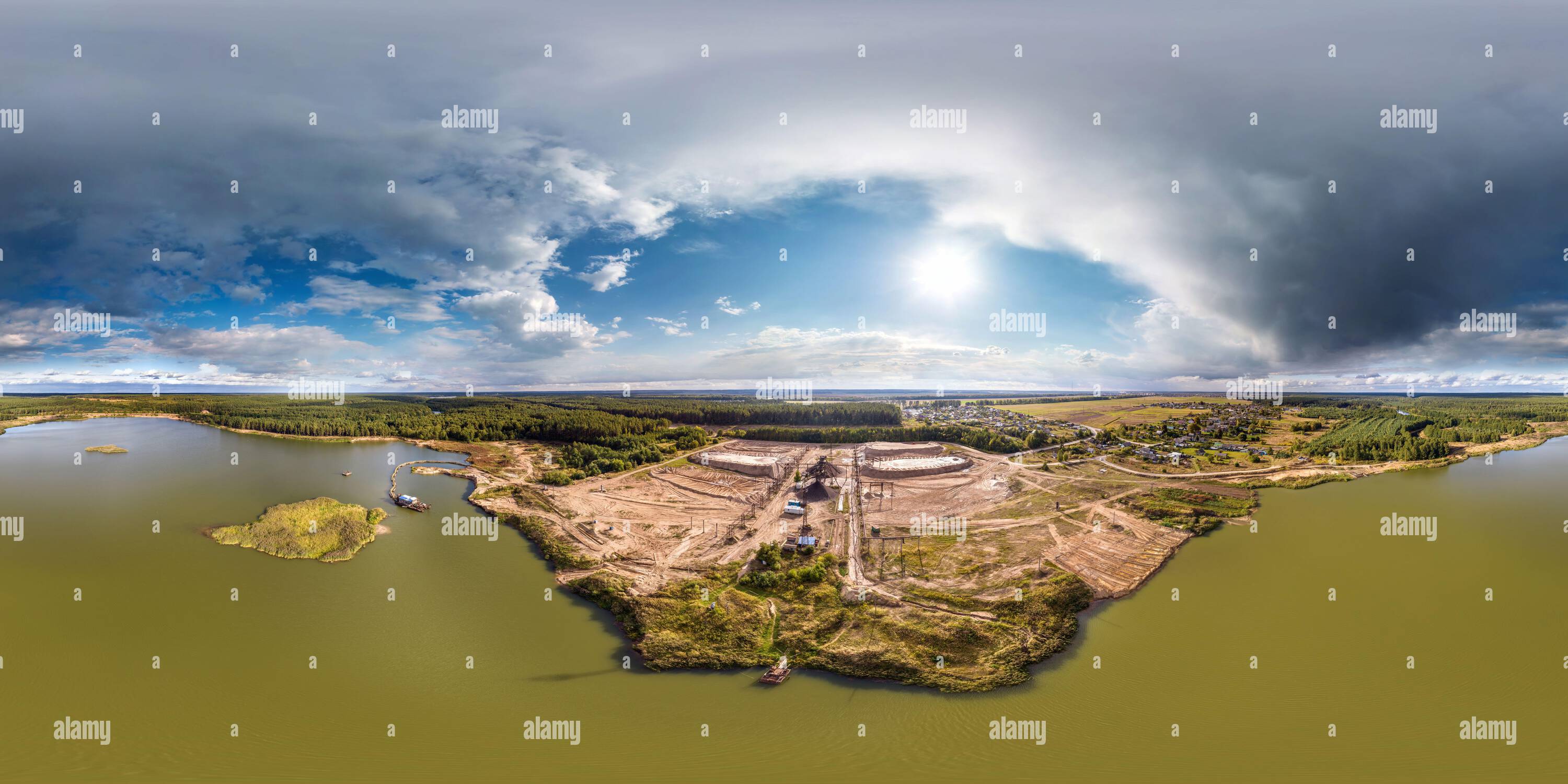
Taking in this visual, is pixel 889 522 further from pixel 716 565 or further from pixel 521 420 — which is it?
pixel 521 420

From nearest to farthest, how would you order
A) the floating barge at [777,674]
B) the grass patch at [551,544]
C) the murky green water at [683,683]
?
the murky green water at [683,683]
the floating barge at [777,674]
the grass patch at [551,544]

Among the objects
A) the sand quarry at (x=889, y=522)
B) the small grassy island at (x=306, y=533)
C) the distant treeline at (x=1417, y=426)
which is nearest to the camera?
the sand quarry at (x=889, y=522)

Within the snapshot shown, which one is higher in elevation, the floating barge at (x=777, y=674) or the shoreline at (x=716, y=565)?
the shoreline at (x=716, y=565)

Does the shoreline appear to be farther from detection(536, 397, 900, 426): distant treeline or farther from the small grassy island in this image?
detection(536, 397, 900, 426): distant treeline

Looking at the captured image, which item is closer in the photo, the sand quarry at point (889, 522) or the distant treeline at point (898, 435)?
the sand quarry at point (889, 522)

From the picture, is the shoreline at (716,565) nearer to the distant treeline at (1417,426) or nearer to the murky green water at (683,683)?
the murky green water at (683,683)

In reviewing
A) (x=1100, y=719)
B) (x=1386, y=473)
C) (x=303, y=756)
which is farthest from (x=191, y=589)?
(x=1386, y=473)

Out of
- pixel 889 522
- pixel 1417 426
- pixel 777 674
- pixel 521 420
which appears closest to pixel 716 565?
pixel 777 674

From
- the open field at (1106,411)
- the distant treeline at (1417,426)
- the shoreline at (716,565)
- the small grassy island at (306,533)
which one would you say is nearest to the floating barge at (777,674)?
the shoreline at (716,565)
